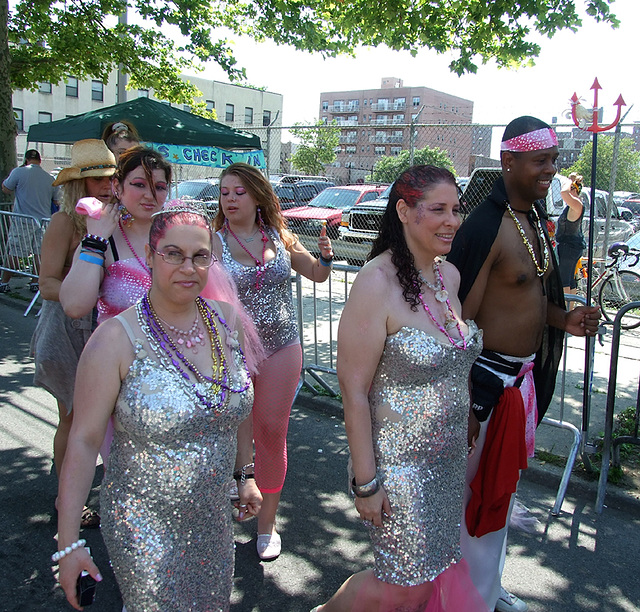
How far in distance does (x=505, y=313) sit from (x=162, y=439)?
5.55 ft

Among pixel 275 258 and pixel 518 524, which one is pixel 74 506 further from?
pixel 518 524

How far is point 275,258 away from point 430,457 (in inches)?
62.9

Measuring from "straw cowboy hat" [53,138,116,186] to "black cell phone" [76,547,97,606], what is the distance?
82.9 inches

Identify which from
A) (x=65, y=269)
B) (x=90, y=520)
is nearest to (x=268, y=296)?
(x=65, y=269)

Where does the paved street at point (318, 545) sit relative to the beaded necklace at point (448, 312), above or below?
below

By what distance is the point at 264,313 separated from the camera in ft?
10.8

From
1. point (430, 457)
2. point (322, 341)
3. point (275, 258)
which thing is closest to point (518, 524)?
point (430, 457)

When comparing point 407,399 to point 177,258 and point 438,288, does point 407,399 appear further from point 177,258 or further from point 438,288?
point 177,258

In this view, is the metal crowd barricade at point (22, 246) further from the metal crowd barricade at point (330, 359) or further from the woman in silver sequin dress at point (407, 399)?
the woman in silver sequin dress at point (407, 399)

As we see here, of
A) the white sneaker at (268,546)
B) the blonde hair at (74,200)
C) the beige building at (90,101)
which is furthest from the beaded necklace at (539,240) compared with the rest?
the beige building at (90,101)

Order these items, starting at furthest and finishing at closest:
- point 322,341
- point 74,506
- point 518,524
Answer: point 322,341
point 518,524
point 74,506

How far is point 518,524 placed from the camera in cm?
367

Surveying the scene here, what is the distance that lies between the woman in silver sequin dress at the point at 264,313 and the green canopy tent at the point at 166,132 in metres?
5.12

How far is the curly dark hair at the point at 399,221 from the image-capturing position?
7.12 ft
